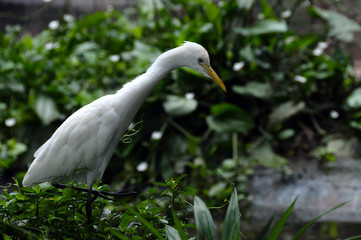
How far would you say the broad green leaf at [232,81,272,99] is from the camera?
152 inches

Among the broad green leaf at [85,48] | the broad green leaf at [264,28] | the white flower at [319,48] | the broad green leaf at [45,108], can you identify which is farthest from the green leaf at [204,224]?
the white flower at [319,48]

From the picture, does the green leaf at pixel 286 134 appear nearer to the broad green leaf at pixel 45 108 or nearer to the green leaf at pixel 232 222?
the broad green leaf at pixel 45 108

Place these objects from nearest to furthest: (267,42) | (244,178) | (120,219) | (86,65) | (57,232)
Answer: (57,232) → (120,219) → (244,178) → (267,42) → (86,65)

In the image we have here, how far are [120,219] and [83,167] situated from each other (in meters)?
0.21

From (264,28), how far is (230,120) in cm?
81

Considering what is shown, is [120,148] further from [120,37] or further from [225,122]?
[120,37]

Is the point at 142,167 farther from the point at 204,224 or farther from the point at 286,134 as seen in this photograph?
the point at 204,224

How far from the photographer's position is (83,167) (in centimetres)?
145

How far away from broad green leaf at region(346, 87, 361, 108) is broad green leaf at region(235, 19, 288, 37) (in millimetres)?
799

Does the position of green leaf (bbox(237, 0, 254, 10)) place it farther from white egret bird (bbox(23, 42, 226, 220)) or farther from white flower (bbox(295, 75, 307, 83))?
white egret bird (bbox(23, 42, 226, 220))

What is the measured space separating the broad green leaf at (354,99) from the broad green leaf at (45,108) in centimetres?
244

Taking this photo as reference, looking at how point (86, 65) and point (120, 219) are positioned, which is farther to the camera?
point (86, 65)

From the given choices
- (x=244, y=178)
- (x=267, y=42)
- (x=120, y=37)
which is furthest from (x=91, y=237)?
(x=120, y=37)

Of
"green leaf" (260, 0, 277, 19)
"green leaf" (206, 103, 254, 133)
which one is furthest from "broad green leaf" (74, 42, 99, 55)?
"green leaf" (260, 0, 277, 19)
